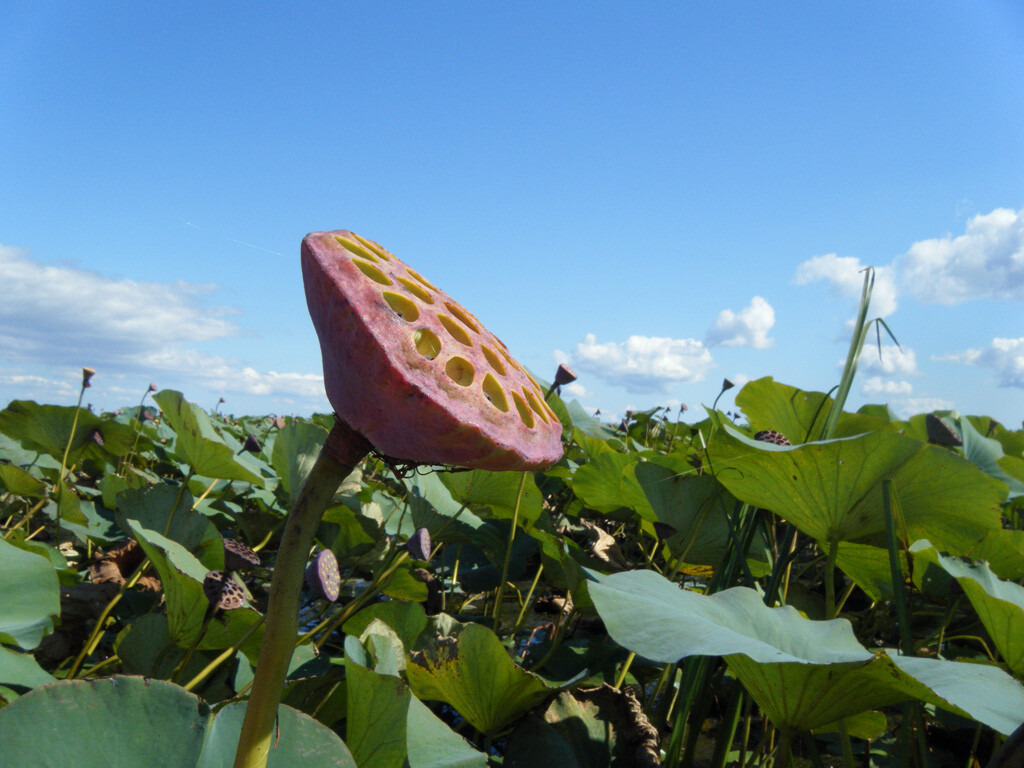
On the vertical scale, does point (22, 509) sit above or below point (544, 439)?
below

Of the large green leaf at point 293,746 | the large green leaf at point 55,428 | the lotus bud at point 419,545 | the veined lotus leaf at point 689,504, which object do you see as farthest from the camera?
the large green leaf at point 55,428

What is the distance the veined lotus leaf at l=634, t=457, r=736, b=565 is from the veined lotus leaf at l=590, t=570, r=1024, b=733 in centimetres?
37

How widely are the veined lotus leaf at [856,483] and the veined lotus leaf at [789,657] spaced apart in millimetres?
174

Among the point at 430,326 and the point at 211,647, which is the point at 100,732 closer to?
→ the point at 430,326

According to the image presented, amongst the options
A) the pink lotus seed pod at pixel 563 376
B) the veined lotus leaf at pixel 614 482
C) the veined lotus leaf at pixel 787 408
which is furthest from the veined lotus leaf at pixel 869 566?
the pink lotus seed pod at pixel 563 376

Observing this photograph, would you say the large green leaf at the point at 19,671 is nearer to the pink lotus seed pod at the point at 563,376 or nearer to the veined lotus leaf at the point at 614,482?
the pink lotus seed pod at the point at 563,376

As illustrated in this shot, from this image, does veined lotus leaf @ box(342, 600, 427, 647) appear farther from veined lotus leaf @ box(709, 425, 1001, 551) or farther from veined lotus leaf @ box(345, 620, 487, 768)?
veined lotus leaf @ box(709, 425, 1001, 551)

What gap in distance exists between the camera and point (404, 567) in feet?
3.69

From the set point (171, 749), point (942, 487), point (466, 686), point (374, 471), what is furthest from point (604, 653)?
point (374, 471)

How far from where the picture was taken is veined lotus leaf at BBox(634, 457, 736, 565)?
1.06 meters

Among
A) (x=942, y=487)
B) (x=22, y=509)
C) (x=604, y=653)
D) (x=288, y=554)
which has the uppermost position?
(x=942, y=487)

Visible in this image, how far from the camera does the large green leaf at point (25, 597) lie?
30.6 inches

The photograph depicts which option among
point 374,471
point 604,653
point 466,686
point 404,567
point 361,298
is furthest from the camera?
point 374,471

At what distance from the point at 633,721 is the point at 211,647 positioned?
607 millimetres
